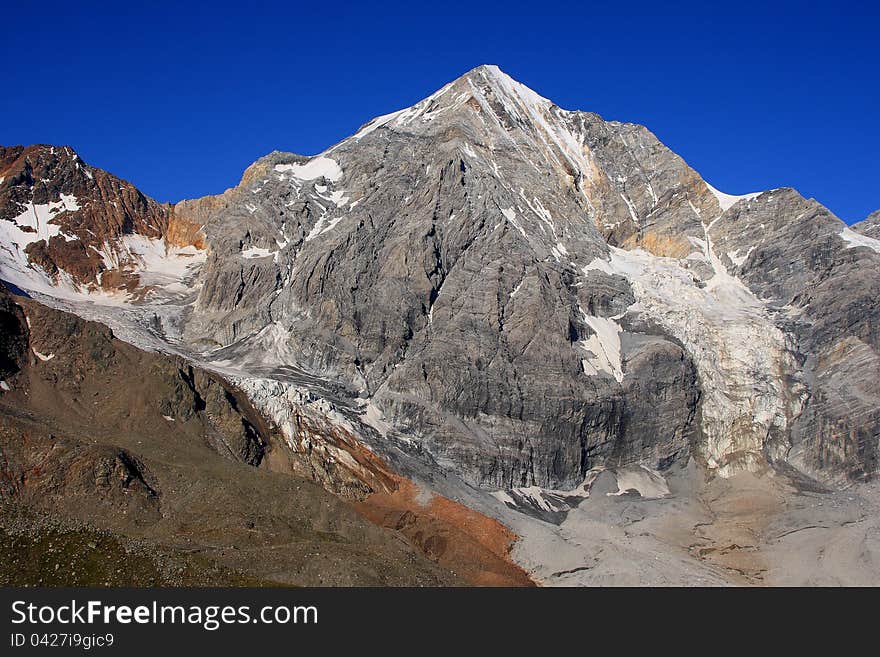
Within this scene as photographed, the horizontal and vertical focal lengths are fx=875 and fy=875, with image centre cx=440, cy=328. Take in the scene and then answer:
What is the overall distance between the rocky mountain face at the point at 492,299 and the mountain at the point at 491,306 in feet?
1.13

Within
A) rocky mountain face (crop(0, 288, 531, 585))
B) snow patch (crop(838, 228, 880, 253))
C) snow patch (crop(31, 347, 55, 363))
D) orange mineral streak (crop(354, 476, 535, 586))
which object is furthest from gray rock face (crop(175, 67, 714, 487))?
snow patch (crop(838, 228, 880, 253))

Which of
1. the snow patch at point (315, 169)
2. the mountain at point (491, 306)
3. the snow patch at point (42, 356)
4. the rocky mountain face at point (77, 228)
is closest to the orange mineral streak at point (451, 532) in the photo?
the mountain at point (491, 306)

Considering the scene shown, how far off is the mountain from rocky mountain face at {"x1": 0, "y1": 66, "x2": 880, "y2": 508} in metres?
0.34

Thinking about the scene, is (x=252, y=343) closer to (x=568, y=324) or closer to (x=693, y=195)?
(x=568, y=324)

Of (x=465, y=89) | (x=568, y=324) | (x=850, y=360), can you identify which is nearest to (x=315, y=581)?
(x=568, y=324)

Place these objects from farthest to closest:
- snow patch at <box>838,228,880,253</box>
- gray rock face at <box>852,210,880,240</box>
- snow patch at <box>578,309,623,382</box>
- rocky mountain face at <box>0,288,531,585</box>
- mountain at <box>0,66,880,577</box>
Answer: gray rock face at <box>852,210,880,240</box> → snow patch at <box>838,228,880,253</box> → snow patch at <box>578,309,623,382</box> → mountain at <box>0,66,880,577</box> → rocky mountain face at <box>0,288,531,585</box>

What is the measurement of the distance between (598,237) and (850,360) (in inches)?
1763

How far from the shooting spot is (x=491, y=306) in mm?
118312

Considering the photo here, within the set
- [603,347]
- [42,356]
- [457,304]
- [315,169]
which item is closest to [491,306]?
[457,304]

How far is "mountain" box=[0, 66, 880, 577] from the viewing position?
108 meters

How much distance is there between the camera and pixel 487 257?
409 feet

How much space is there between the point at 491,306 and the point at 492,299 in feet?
3.60

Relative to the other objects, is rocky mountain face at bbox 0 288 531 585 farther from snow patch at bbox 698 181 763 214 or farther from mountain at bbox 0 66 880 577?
snow patch at bbox 698 181 763 214

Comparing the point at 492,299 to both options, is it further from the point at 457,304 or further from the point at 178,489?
the point at 178,489
